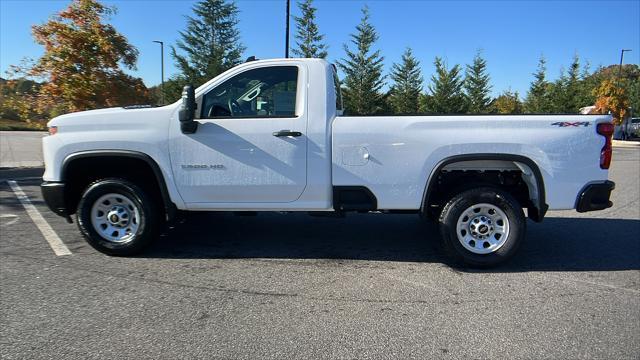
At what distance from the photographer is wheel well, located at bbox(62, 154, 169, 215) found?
A: 4.66 m

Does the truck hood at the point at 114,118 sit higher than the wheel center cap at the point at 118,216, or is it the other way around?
the truck hood at the point at 114,118

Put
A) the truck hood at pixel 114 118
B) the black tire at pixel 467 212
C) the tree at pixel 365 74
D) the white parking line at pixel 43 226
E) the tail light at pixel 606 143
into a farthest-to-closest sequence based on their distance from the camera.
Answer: the tree at pixel 365 74
the white parking line at pixel 43 226
the truck hood at pixel 114 118
the black tire at pixel 467 212
the tail light at pixel 606 143

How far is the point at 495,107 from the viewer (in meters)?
34.2

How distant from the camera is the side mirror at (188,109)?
14.1 feet

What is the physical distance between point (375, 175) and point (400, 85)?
2522 cm

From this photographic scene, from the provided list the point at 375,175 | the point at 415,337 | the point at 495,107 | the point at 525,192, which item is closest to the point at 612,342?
the point at 415,337

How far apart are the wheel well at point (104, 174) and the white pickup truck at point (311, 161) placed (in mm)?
25

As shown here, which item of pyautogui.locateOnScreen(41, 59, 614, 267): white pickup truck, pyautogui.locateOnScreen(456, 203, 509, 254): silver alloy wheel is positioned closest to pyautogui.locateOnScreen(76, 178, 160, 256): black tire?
pyautogui.locateOnScreen(41, 59, 614, 267): white pickup truck

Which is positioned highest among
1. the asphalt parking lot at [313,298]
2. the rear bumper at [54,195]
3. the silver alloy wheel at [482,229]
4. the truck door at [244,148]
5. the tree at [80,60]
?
the tree at [80,60]

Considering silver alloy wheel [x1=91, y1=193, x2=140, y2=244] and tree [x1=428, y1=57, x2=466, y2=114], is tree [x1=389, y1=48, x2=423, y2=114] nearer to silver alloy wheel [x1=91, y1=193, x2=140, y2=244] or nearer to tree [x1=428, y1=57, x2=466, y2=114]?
tree [x1=428, y1=57, x2=466, y2=114]

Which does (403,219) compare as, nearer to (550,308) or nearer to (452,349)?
(550,308)

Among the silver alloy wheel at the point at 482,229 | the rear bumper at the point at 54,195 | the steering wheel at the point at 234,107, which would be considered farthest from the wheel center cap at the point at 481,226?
the rear bumper at the point at 54,195

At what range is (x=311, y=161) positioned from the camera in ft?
14.5

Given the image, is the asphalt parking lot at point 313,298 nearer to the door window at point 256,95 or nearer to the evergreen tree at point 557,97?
the door window at point 256,95
